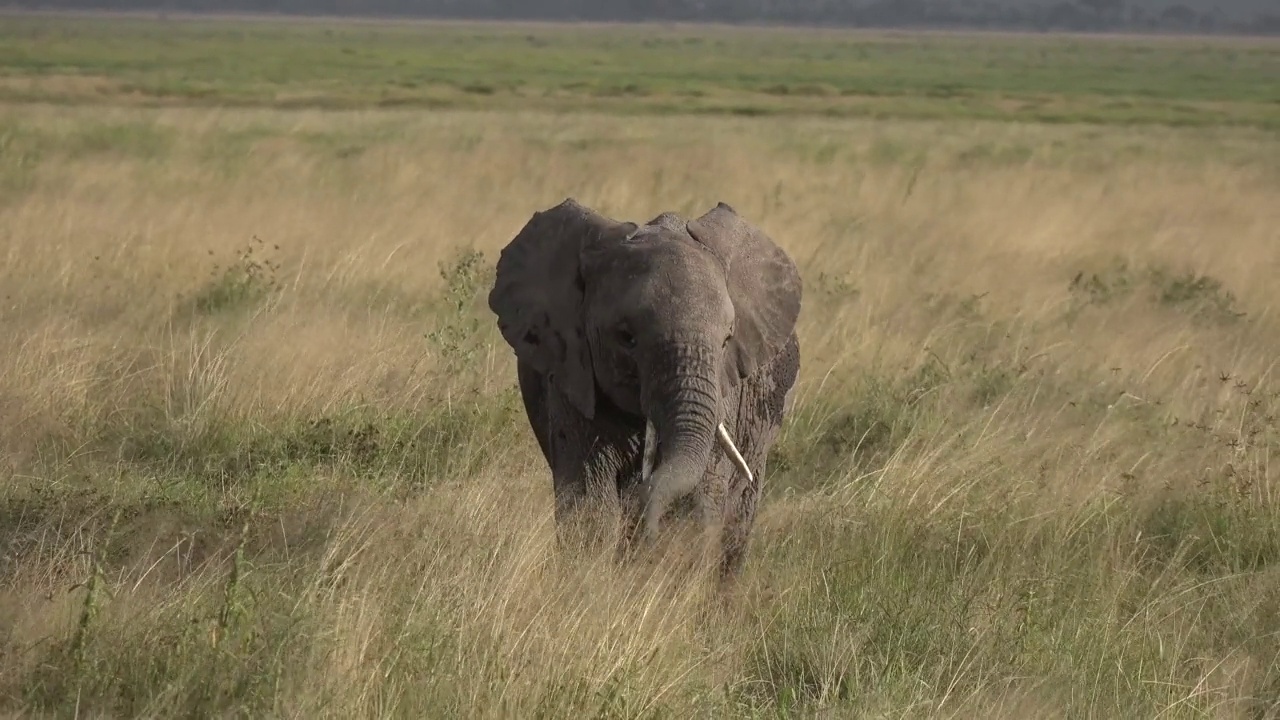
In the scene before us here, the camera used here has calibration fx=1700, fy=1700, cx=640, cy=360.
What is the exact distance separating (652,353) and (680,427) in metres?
0.26

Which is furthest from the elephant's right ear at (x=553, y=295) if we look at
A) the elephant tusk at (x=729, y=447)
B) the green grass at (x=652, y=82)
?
the green grass at (x=652, y=82)

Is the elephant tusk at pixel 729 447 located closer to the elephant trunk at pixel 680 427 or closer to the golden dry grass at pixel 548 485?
the elephant trunk at pixel 680 427

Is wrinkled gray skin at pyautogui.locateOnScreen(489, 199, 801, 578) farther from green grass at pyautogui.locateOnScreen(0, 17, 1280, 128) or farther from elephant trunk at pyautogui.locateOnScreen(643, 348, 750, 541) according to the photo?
green grass at pyautogui.locateOnScreen(0, 17, 1280, 128)

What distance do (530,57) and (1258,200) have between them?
65262mm

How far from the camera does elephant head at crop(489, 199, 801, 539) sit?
4.69 m

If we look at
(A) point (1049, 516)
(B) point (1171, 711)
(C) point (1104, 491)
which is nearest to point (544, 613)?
(B) point (1171, 711)

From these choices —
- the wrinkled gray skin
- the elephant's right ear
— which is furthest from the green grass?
the wrinkled gray skin

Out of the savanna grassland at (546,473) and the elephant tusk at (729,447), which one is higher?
the elephant tusk at (729,447)

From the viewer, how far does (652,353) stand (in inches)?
188

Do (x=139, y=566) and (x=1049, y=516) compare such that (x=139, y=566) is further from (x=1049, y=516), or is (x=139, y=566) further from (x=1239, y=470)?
(x=1239, y=470)

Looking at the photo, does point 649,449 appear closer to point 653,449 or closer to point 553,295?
point 653,449

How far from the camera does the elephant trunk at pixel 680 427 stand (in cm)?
461

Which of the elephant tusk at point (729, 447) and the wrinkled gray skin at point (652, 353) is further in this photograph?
the elephant tusk at point (729, 447)

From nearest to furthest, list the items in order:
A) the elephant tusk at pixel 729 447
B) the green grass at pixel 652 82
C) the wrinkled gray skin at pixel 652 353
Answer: the wrinkled gray skin at pixel 652 353
the elephant tusk at pixel 729 447
the green grass at pixel 652 82
